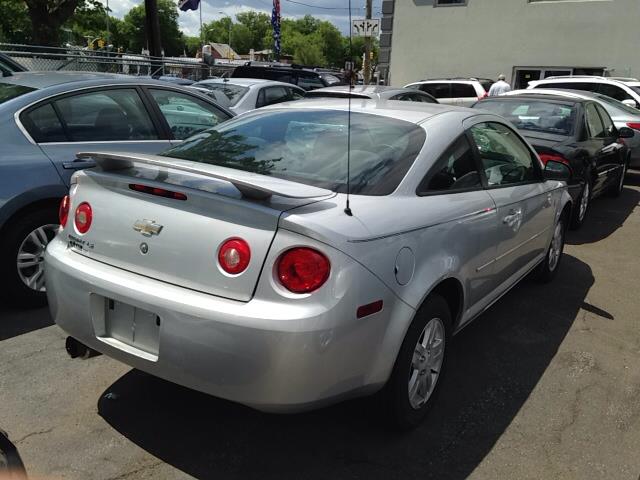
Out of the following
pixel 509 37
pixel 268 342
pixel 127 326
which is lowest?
pixel 127 326

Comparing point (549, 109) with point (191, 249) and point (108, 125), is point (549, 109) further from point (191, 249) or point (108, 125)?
point (191, 249)

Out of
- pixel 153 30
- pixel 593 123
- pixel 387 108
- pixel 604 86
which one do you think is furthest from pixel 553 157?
pixel 153 30

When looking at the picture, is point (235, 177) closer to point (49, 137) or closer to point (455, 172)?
point (455, 172)

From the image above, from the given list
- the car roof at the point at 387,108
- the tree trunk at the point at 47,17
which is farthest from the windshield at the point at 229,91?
the tree trunk at the point at 47,17

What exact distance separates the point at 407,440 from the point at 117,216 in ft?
5.67

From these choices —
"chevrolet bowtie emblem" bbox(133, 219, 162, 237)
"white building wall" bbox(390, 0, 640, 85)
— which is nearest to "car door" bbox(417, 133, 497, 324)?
"chevrolet bowtie emblem" bbox(133, 219, 162, 237)

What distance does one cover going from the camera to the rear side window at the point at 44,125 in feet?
13.3

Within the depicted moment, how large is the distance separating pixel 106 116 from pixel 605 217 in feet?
21.7

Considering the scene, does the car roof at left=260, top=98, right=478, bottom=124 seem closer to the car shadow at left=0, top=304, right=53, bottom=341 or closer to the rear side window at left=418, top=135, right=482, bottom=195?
the rear side window at left=418, top=135, right=482, bottom=195

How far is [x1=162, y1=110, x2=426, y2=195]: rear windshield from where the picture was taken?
9.15ft

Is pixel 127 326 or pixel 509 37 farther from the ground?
pixel 509 37

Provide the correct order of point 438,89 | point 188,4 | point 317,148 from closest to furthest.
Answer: point 317,148 < point 438,89 < point 188,4

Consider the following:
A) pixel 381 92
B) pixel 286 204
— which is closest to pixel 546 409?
pixel 286 204

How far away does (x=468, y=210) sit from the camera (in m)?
3.11
